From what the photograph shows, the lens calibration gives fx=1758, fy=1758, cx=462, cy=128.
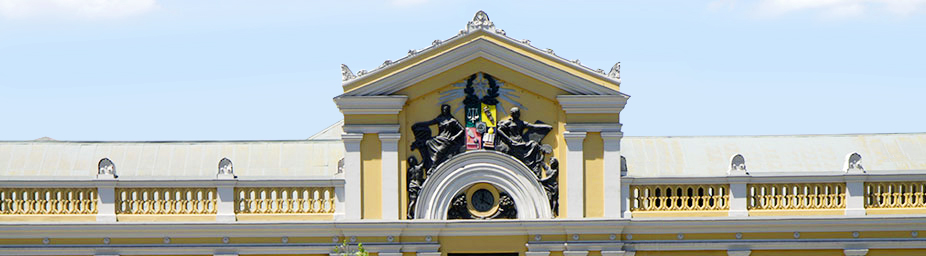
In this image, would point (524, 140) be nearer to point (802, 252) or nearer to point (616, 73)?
point (616, 73)

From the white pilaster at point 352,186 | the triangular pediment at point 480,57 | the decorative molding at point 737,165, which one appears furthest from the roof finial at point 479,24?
the decorative molding at point 737,165

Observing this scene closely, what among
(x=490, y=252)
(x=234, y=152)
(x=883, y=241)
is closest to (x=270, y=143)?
(x=234, y=152)

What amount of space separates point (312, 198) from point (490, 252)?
4631mm

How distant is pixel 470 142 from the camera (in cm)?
4309

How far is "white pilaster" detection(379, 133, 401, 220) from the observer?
141 ft

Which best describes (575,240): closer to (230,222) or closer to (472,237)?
(472,237)

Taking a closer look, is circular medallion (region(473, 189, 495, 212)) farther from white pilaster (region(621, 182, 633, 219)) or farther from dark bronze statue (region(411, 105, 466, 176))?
white pilaster (region(621, 182, 633, 219))

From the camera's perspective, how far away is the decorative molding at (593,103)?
42.8 meters

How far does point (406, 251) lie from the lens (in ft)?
143

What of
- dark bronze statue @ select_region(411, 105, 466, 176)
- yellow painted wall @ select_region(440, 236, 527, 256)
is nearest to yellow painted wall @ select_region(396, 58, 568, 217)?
dark bronze statue @ select_region(411, 105, 466, 176)

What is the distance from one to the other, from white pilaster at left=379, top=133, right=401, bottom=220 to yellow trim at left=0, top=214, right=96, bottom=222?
7292mm

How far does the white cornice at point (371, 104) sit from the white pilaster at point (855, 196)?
11.3 m

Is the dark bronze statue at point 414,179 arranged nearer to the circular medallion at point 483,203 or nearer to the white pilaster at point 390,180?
the white pilaster at point 390,180

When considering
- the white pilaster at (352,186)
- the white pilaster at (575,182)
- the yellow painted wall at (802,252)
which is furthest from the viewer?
the yellow painted wall at (802,252)
